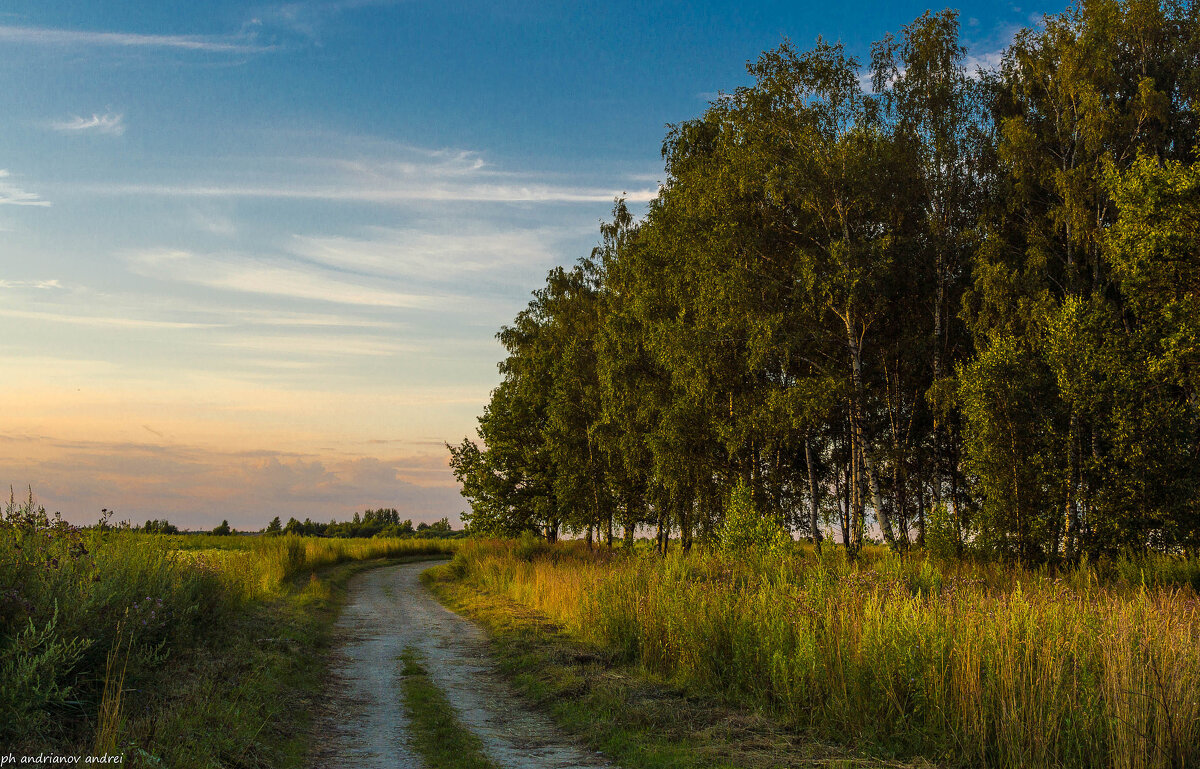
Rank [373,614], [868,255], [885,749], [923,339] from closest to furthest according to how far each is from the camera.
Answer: [885,749] < [373,614] < [868,255] < [923,339]

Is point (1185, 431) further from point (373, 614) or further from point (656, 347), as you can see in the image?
point (373, 614)

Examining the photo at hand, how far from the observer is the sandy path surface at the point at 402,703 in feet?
28.6

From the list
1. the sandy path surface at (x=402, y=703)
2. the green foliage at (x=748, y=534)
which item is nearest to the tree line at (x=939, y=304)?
the green foliage at (x=748, y=534)

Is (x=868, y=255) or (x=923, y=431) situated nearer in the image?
(x=868, y=255)

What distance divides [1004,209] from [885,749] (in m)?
24.0

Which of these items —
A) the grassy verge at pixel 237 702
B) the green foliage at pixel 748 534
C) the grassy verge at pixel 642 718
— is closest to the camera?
the grassy verge at pixel 237 702

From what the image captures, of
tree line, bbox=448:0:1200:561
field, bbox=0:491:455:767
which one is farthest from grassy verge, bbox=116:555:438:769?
tree line, bbox=448:0:1200:561

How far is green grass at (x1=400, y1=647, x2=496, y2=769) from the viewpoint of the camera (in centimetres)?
845

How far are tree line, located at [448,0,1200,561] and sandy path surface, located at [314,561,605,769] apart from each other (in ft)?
32.4

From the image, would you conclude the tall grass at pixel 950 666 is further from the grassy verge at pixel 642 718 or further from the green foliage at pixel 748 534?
the green foliage at pixel 748 534

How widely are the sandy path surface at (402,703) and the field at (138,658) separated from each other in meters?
0.47

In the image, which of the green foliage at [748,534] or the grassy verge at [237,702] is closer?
the grassy verge at [237,702]

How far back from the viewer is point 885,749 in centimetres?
790

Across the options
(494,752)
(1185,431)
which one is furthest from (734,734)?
(1185,431)
